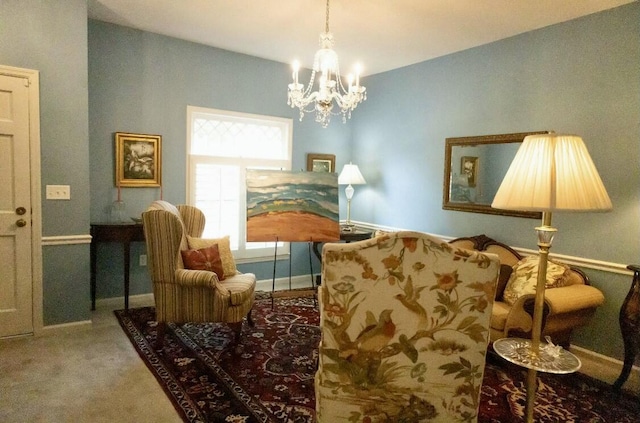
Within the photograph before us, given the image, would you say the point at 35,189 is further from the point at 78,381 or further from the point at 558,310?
the point at 558,310

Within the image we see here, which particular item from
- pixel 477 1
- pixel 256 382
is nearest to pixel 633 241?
pixel 477 1

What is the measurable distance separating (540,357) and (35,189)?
3.56 m

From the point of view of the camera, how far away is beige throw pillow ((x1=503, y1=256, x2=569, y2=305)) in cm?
311

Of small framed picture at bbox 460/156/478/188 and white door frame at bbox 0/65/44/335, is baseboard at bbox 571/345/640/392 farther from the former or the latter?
white door frame at bbox 0/65/44/335

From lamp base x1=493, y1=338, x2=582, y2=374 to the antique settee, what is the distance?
111cm

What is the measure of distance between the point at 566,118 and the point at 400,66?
6.82 feet

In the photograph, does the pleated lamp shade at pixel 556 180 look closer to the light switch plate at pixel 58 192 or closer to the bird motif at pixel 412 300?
the bird motif at pixel 412 300

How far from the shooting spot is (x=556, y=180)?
1.63 metres

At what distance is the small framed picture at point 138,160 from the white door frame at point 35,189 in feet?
2.76

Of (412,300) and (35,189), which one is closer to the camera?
(412,300)

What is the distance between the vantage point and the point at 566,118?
3404 mm

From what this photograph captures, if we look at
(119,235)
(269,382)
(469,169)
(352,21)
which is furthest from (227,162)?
(269,382)

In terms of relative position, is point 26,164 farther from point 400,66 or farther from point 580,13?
point 580,13

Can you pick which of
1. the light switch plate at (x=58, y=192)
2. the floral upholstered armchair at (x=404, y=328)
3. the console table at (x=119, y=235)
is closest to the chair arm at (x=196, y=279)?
the console table at (x=119, y=235)
